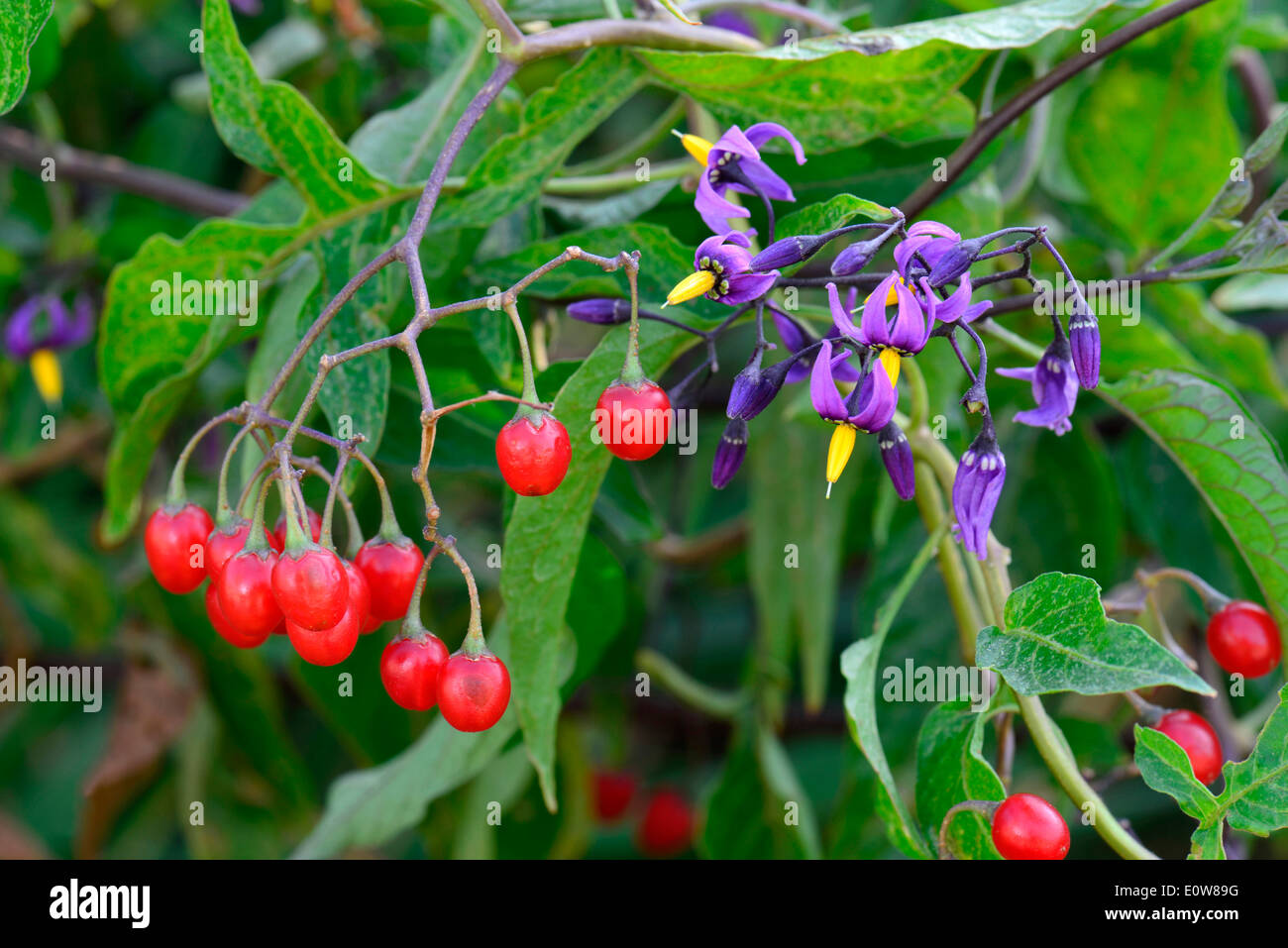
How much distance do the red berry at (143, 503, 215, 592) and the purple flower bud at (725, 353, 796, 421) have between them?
32 cm

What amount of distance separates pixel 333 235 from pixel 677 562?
2.29 ft

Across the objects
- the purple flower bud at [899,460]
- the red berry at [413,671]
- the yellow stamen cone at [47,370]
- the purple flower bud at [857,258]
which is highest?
the yellow stamen cone at [47,370]

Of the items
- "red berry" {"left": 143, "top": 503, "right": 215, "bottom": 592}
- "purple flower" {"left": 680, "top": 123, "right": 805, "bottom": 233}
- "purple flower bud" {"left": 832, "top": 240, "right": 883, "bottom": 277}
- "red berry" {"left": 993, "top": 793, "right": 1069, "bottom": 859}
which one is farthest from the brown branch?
"red berry" {"left": 993, "top": 793, "right": 1069, "bottom": 859}

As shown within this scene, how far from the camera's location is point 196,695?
1392 millimetres

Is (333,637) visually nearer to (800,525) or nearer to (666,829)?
(800,525)

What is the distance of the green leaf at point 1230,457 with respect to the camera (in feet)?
2.32

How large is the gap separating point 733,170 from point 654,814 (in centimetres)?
122

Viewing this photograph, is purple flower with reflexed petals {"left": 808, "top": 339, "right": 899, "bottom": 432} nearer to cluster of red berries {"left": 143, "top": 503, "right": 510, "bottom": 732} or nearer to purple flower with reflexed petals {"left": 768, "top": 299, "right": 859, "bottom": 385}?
purple flower with reflexed petals {"left": 768, "top": 299, "right": 859, "bottom": 385}

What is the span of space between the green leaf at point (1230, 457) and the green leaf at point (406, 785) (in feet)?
1.51

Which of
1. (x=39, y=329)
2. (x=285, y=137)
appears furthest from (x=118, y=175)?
(x=285, y=137)

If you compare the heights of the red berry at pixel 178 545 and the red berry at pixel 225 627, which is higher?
the red berry at pixel 178 545

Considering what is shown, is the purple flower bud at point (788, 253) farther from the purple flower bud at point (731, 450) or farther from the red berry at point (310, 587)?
the red berry at point (310, 587)

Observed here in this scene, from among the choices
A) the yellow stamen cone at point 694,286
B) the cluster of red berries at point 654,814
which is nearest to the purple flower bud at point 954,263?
the yellow stamen cone at point 694,286
